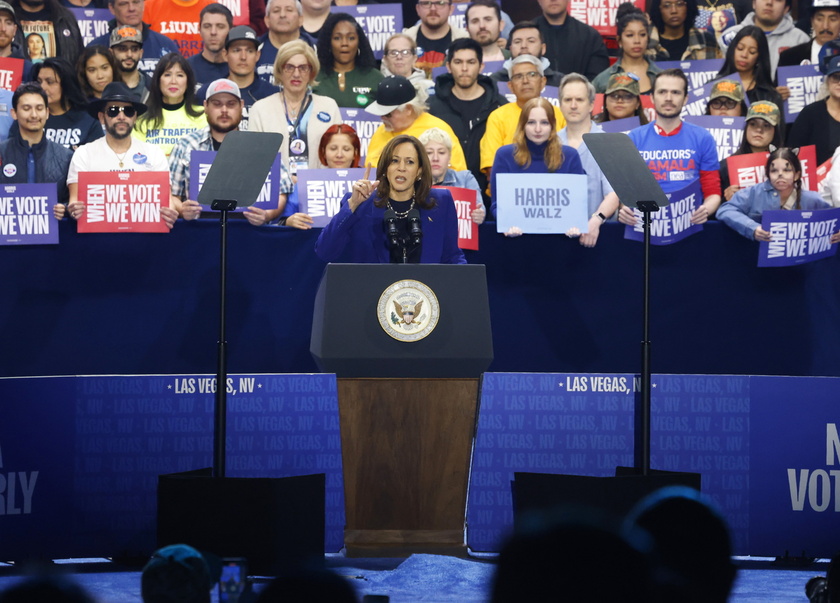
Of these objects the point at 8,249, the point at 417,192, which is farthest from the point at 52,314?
the point at 417,192

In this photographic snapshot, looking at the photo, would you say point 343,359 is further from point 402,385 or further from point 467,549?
point 467,549

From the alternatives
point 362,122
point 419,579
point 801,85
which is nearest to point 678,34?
point 801,85

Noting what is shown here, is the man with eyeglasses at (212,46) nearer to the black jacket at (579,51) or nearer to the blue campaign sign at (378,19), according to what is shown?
the blue campaign sign at (378,19)

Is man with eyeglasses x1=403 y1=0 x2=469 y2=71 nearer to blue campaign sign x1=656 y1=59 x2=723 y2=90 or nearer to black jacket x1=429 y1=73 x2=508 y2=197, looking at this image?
black jacket x1=429 y1=73 x2=508 y2=197

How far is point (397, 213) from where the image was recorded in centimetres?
562

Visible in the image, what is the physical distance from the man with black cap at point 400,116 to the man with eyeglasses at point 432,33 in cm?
209

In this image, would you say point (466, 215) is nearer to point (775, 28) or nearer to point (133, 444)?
point (133, 444)

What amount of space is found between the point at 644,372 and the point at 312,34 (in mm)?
6318

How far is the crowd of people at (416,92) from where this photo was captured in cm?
822

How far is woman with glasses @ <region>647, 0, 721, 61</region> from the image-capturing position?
36.5ft

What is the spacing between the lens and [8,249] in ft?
25.5

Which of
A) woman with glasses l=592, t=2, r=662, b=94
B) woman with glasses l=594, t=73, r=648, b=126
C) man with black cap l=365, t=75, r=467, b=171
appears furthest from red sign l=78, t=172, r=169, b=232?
woman with glasses l=592, t=2, r=662, b=94

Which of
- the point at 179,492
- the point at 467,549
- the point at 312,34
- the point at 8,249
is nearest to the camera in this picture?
the point at 179,492

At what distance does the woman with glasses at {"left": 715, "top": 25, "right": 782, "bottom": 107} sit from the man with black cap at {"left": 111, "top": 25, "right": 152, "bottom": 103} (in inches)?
187
